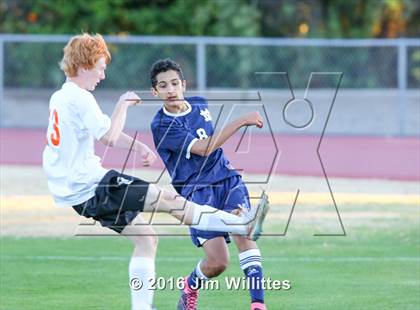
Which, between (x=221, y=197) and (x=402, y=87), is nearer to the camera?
(x=221, y=197)

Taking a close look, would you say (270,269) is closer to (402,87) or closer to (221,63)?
(402,87)

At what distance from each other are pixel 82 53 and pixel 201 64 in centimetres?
1726

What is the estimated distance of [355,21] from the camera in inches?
1262

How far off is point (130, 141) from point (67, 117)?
459mm

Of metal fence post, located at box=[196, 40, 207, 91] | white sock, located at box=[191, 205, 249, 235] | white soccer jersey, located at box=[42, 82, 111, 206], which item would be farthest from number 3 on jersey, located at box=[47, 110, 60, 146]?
metal fence post, located at box=[196, 40, 207, 91]

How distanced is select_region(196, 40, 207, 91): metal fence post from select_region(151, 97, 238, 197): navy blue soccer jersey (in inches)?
626

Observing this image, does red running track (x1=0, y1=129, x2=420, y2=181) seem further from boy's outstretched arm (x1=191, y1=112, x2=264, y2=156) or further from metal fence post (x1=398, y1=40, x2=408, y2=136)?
boy's outstretched arm (x1=191, y1=112, x2=264, y2=156)

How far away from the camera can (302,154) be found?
2162 cm

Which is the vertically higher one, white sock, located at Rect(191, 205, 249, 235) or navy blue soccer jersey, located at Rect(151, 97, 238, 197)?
navy blue soccer jersey, located at Rect(151, 97, 238, 197)

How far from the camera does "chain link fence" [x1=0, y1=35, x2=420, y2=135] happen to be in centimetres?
2516

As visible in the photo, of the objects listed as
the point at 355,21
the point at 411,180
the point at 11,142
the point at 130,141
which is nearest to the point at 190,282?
the point at 130,141

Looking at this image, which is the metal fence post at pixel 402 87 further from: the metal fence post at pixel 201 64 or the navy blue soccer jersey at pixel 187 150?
the navy blue soccer jersey at pixel 187 150

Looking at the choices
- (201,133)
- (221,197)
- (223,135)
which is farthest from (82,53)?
(221,197)

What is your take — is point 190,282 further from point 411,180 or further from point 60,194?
point 411,180
